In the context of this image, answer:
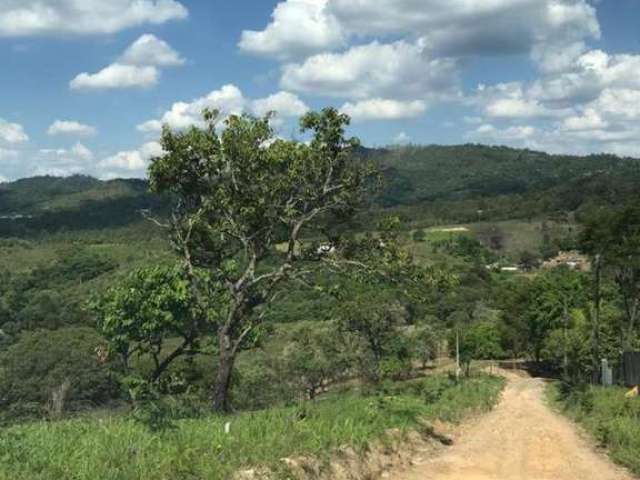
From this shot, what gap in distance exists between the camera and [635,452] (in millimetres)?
12836

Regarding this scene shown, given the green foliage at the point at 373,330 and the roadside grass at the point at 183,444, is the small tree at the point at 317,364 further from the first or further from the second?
the roadside grass at the point at 183,444

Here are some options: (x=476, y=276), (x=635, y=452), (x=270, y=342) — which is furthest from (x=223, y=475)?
(x=476, y=276)

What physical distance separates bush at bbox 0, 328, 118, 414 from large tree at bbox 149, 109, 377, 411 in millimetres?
25560

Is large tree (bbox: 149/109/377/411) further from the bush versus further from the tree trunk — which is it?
the bush

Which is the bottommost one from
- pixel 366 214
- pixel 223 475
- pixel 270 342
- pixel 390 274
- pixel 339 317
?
pixel 270 342

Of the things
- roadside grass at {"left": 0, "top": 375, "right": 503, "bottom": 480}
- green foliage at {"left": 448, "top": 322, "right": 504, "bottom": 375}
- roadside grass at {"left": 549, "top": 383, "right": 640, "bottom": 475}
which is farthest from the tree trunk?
green foliage at {"left": 448, "top": 322, "right": 504, "bottom": 375}

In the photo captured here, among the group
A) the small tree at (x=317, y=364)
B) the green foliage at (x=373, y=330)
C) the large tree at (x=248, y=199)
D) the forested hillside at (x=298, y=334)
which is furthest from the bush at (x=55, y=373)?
the large tree at (x=248, y=199)

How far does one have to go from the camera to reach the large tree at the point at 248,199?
760 inches

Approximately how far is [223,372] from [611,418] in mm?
9698

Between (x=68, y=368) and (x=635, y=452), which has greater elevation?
(x=635, y=452)

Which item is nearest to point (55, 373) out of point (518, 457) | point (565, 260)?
point (518, 457)

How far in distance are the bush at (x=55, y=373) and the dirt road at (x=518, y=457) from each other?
1248 inches

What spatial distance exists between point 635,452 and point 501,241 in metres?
189

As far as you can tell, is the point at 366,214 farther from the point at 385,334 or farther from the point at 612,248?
the point at 385,334
